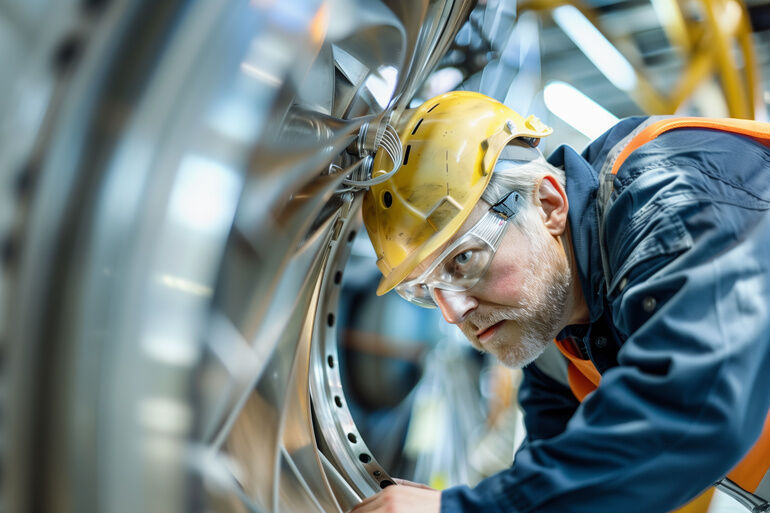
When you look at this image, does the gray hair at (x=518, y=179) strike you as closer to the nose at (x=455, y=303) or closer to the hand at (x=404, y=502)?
the nose at (x=455, y=303)

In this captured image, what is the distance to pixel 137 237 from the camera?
1.98 feet

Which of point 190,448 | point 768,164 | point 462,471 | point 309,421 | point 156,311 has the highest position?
point 768,164

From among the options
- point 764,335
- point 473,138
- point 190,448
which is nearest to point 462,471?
point 473,138

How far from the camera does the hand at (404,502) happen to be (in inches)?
35.8

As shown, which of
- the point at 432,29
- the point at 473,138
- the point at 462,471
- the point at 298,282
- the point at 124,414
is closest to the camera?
the point at 124,414

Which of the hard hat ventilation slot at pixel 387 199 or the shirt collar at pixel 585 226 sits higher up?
the shirt collar at pixel 585 226

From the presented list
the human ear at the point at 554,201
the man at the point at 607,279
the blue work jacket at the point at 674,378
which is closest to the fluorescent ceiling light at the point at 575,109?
the man at the point at 607,279

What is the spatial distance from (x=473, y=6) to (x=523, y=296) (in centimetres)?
55

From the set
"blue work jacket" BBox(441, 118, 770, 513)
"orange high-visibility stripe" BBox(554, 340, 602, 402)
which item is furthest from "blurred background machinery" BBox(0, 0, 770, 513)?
"orange high-visibility stripe" BBox(554, 340, 602, 402)

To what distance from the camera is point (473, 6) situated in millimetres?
1279

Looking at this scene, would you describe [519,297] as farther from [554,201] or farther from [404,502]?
[404,502]

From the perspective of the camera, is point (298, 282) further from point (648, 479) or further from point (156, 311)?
point (648, 479)

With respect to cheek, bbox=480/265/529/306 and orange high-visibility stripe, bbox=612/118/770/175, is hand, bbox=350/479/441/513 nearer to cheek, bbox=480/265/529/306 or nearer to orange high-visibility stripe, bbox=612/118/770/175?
cheek, bbox=480/265/529/306

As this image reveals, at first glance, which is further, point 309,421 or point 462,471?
point 462,471
